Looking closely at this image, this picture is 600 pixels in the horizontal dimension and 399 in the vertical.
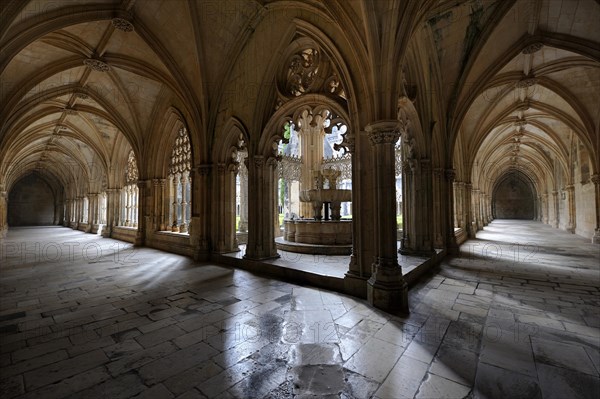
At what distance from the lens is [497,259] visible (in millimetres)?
7035

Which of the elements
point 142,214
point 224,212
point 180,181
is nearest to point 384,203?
point 224,212

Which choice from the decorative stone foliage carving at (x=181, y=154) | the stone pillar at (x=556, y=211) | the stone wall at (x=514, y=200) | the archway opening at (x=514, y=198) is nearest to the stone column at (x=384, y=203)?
the decorative stone foliage carving at (x=181, y=154)

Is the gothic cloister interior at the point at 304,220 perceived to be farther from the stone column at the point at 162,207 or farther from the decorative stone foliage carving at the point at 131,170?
the decorative stone foliage carving at the point at 131,170

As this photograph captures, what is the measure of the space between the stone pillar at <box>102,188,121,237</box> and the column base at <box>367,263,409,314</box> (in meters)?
14.9

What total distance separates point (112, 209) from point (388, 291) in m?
15.4

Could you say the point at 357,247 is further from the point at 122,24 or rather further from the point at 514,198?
the point at 514,198

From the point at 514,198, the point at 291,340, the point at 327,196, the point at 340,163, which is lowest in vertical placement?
the point at 291,340

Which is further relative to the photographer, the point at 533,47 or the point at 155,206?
the point at 155,206

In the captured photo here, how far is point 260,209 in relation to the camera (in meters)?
6.37

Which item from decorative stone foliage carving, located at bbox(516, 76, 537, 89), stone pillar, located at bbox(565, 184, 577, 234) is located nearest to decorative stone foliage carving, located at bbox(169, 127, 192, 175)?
decorative stone foliage carving, located at bbox(516, 76, 537, 89)

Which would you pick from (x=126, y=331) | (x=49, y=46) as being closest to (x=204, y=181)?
(x=126, y=331)

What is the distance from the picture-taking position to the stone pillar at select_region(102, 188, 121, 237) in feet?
45.8

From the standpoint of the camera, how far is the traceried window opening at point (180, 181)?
9.84 metres

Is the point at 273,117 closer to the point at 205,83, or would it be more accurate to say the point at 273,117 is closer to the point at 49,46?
the point at 205,83
